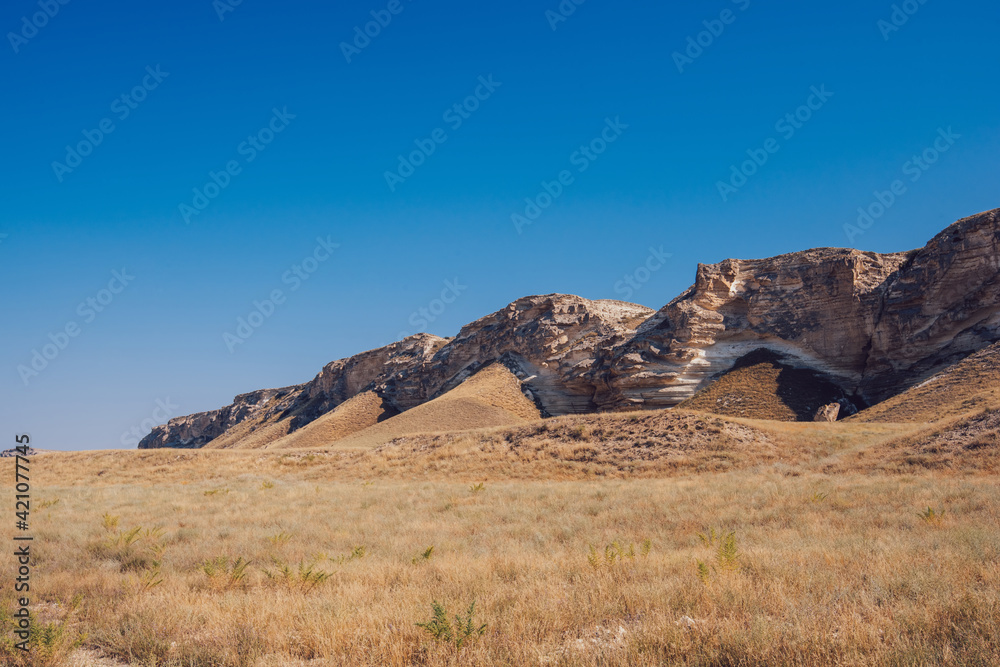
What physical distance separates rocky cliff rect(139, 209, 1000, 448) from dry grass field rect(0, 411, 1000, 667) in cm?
2618

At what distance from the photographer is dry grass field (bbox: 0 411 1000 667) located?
16.0 feet

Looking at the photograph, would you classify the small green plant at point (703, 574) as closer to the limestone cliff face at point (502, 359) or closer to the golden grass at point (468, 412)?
the golden grass at point (468, 412)

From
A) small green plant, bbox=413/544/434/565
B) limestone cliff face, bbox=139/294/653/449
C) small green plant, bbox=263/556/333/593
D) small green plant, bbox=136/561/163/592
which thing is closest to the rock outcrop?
limestone cliff face, bbox=139/294/653/449

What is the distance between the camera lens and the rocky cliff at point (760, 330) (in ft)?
126

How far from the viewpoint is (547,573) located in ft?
24.5

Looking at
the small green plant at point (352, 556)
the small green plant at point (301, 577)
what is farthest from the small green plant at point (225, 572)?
the small green plant at point (352, 556)

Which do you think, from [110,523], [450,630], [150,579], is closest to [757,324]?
[110,523]

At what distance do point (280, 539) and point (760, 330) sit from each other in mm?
46254

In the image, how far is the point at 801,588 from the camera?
628 centimetres

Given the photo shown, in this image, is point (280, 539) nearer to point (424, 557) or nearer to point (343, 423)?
point (424, 557)

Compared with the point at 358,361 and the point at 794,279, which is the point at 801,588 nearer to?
the point at 794,279

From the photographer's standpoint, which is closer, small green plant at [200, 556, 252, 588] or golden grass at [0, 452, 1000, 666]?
golden grass at [0, 452, 1000, 666]

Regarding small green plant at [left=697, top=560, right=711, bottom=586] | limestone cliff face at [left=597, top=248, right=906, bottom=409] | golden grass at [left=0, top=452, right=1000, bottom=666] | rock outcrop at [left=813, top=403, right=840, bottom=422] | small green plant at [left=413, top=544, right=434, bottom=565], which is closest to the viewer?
golden grass at [left=0, top=452, right=1000, bottom=666]

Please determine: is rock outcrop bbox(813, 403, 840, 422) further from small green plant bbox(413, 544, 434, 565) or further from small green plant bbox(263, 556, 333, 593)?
small green plant bbox(263, 556, 333, 593)
